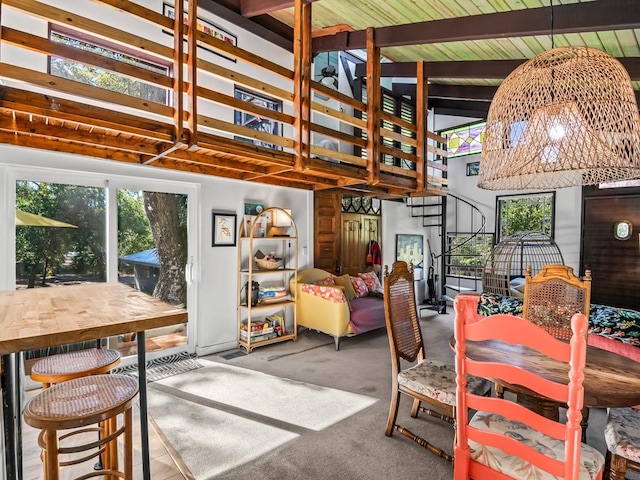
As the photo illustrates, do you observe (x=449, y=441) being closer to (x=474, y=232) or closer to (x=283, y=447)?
(x=283, y=447)

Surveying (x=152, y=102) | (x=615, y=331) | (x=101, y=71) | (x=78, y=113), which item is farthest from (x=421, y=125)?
(x=78, y=113)

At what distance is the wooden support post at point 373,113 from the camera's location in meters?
4.36

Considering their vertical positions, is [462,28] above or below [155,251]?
above

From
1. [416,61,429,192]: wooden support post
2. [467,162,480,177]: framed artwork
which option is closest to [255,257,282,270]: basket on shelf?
[416,61,429,192]: wooden support post

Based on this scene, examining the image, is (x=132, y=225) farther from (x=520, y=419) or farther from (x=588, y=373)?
(x=588, y=373)

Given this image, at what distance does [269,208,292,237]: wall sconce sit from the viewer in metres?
4.90

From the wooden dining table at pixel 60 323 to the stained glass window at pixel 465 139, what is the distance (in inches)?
309

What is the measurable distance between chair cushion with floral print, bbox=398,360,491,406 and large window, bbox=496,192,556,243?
581cm

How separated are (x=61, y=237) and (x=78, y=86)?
1715 mm

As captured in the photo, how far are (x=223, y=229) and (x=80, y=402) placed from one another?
3.21m

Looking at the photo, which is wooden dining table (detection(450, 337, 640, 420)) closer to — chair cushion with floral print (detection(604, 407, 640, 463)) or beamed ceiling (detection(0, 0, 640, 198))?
chair cushion with floral print (detection(604, 407, 640, 463))

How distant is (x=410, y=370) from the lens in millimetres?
2564

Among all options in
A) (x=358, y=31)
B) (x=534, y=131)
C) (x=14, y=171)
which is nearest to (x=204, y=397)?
(x=14, y=171)

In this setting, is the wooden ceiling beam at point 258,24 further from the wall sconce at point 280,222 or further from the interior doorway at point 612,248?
the interior doorway at point 612,248
